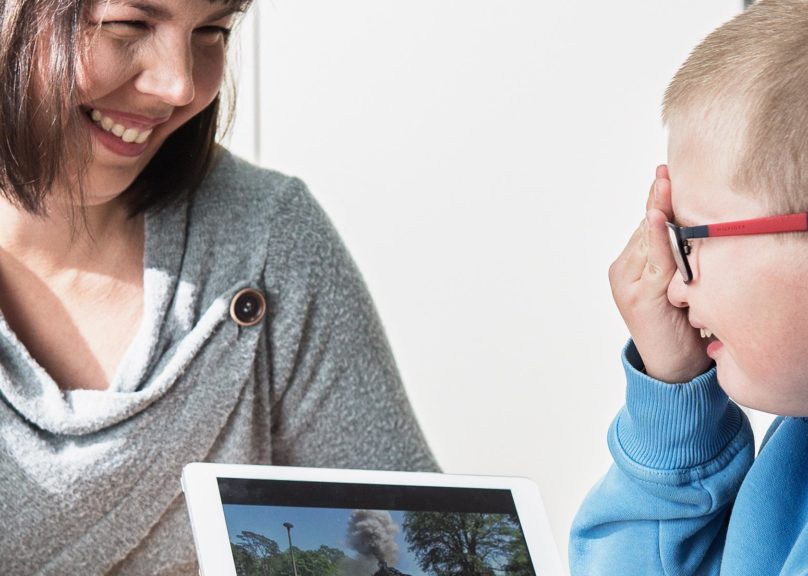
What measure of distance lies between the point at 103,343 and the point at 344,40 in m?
0.97

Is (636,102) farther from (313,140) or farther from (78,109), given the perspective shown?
(78,109)

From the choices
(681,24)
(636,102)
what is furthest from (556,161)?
(681,24)

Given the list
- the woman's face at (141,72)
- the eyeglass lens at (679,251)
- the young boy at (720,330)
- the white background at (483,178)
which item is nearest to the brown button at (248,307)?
the woman's face at (141,72)

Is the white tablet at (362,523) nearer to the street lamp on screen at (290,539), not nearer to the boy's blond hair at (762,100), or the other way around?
the street lamp on screen at (290,539)

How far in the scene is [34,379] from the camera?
1.03 metres

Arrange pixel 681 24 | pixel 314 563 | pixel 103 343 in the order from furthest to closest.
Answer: pixel 681 24 < pixel 103 343 < pixel 314 563

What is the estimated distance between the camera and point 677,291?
0.78 metres

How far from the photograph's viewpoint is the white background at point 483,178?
187cm

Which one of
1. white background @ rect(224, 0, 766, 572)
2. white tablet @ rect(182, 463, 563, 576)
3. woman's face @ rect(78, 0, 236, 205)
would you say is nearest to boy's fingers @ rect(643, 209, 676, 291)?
white tablet @ rect(182, 463, 563, 576)

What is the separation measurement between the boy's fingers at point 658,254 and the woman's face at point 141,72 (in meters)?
0.42

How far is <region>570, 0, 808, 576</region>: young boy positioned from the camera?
651 millimetres

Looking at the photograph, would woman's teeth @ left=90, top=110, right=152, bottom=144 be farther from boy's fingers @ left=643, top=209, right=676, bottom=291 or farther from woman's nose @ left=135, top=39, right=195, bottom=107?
boy's fingers @ left=643, top=209, right=676, bottom=291

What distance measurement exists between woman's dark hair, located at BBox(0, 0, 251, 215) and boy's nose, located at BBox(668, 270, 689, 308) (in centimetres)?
47

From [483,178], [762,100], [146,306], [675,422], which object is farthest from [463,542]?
[483,178]
